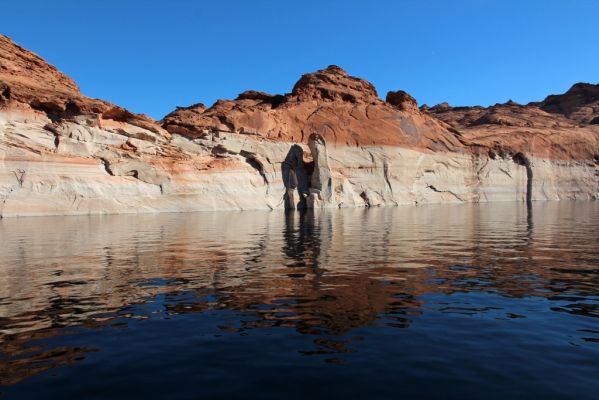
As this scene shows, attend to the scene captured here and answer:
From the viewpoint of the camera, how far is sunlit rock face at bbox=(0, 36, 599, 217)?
3447 cm

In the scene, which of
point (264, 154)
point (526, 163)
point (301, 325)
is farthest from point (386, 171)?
point (301, 325)

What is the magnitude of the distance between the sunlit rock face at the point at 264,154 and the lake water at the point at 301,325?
2400 cm

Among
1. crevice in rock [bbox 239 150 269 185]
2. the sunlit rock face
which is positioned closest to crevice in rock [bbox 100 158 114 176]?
the sunlit rock face

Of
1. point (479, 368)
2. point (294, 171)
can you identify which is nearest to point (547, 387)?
point (479, 368)

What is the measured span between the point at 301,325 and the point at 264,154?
41.8 metres

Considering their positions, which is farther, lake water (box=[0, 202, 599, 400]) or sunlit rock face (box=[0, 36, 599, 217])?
sunlit rock face (box=[0, 36, 599, 217])

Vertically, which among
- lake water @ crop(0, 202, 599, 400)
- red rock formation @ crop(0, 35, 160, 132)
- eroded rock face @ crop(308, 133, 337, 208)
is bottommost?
lake water @ crop(0, 202, 599, 400)

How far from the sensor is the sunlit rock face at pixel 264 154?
3447 centimetres

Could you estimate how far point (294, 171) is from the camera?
4922cm

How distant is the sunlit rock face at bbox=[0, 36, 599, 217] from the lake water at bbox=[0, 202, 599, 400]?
2400 centimetres

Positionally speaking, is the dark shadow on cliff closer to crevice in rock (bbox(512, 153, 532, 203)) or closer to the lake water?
the lake water

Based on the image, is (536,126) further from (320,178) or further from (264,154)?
(264,154)

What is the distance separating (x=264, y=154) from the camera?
47719mm

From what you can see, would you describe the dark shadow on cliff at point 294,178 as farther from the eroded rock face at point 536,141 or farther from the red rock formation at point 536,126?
the red rock formation at point 536,126
